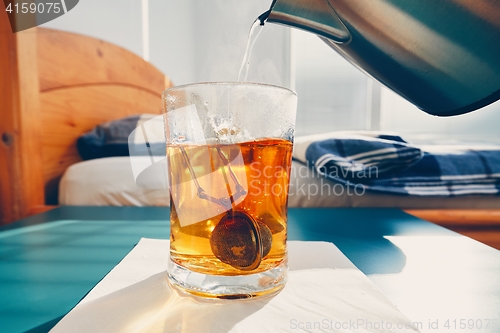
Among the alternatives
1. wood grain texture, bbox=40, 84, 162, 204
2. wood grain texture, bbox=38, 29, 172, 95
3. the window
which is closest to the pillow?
wood grain texture, bbox=40, 84, 162, 204

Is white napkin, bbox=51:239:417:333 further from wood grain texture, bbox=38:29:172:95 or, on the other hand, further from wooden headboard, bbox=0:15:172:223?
wood grain texture, bbox=38:29:172:95

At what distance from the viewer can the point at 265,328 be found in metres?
0.23

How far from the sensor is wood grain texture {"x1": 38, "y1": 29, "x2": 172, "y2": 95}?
108 centimetres

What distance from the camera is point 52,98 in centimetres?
106

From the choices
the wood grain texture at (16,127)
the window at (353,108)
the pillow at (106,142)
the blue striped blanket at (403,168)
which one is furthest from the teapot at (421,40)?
the window at (353,108)

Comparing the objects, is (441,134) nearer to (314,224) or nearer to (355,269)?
(314,224)

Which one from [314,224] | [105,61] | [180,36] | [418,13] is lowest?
[314,224]

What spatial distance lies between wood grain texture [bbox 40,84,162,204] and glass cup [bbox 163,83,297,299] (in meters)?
0.85

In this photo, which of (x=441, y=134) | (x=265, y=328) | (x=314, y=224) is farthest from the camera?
(x=441, y=134)

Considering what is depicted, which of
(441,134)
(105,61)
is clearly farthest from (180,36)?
(441,134)

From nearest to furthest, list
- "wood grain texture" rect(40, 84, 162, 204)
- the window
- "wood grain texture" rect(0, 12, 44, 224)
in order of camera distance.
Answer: "wood grain texture" rect(0, 12, 44, 224) → "wood grain texture" rect(40, 84, 162, 204) → the window

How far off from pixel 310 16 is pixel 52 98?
3.31 ft

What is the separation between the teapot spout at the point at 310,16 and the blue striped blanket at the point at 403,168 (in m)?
0.53

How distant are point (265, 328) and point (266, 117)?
0.17 metres
